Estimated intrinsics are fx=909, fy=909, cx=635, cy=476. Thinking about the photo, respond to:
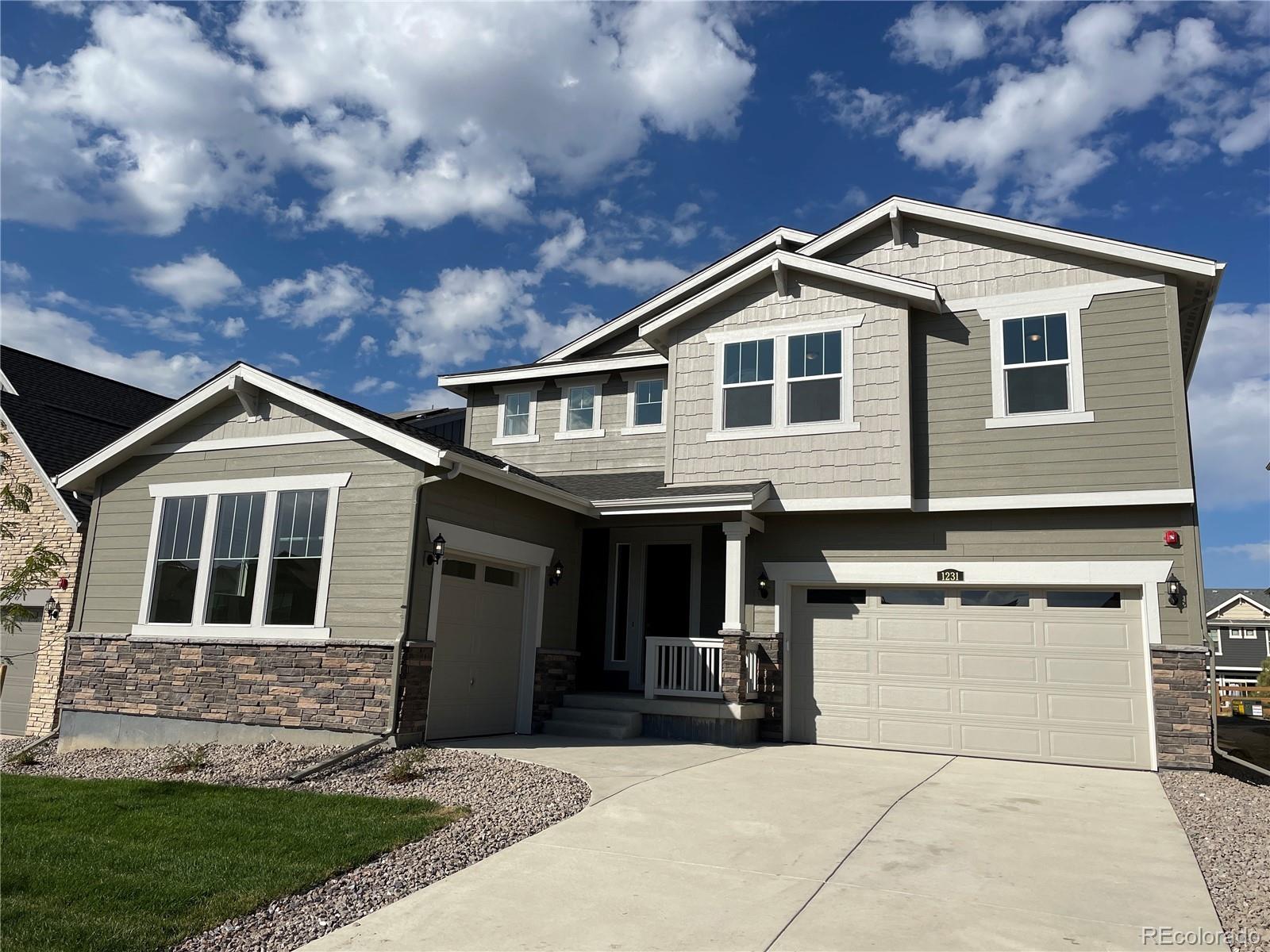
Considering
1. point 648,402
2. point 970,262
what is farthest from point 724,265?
point 970,262

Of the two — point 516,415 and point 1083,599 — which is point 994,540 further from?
point 516,415

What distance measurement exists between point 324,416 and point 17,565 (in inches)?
265

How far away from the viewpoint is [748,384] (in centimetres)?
1298

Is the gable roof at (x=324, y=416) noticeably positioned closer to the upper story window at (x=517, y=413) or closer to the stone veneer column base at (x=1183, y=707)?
the upper story window at (x=517, y=413)

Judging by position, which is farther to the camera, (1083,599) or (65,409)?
(65,409)

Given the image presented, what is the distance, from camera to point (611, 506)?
1266 centimetres

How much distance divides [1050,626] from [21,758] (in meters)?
12.2

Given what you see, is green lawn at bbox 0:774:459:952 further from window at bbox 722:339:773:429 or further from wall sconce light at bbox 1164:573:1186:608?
wall sconce light at bbox 1164:573:1186:608

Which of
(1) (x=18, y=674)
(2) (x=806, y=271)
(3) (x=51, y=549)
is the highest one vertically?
(2) (x=806, y=271)

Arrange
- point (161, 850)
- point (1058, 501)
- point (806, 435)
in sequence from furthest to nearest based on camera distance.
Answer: point (806, 435) < point (1058, 501) < point (161, 850)

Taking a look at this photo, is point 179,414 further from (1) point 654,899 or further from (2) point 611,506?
(1) point 654,899

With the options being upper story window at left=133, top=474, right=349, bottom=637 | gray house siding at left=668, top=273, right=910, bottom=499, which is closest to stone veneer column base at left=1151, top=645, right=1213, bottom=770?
gray house siding at left=668, top=273, right=910, bottom=499

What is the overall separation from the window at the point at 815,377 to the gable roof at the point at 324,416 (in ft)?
10.8

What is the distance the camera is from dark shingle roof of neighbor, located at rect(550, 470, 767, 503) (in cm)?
1234
